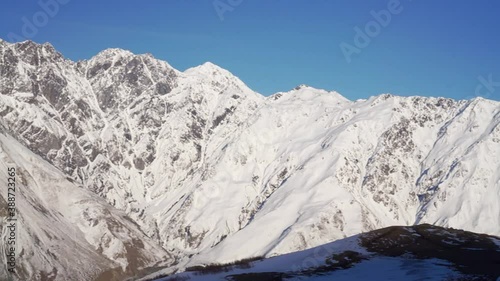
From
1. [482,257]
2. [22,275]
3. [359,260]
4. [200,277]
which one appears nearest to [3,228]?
[22,275]

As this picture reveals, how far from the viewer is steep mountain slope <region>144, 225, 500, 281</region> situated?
85.5 metres

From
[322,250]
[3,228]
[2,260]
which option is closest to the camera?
[322,250]

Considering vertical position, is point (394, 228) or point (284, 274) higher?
point (394, 228)

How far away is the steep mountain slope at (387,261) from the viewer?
8550 centimetres

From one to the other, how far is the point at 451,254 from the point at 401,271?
633 inches

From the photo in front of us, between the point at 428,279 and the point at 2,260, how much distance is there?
140m

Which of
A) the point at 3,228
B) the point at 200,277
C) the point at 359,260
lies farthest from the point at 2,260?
the point at 359,260

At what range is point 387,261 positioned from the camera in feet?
310

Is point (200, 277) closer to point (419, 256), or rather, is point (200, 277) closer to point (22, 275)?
point (419, 256)

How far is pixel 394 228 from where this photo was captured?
11981 centimetres

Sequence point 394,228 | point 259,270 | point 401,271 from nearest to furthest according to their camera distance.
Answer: point 401,271 → point 259,270 → point 394,228

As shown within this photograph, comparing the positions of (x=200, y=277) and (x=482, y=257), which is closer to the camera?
(x=200, y=277)

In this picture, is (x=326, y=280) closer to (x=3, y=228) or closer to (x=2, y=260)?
(x=2, y=260)

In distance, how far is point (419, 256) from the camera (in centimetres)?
9675
